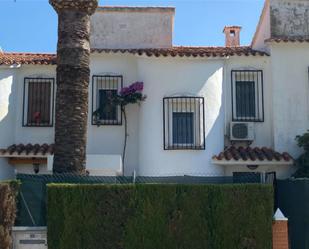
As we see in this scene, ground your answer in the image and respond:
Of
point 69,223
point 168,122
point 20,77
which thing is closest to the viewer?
point 69,223

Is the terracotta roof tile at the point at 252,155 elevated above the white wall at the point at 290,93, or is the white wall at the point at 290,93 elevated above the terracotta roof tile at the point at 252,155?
the white wall at the point at 290,93

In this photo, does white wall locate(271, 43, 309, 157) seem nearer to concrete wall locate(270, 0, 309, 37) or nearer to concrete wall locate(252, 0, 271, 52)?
concrete wall locate(252, 0, 271, 52)

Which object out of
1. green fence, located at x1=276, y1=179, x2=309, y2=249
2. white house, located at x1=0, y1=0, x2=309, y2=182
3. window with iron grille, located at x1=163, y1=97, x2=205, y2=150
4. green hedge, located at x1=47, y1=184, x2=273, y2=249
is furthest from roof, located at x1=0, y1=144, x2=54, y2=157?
green fence, located at x1=276, y1=179, x2=309, y2=249

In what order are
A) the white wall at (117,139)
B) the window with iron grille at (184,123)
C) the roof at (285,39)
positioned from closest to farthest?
the window with iron grille at (184,123) → the roof at (285,39) → the white wall at (117,139)

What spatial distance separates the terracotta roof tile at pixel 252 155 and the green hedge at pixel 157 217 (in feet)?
17.1

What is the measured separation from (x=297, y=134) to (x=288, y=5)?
4.64m

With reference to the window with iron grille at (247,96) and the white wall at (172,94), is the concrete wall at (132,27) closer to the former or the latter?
the white wall at (172,94)

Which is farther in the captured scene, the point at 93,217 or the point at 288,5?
the point at 288,5

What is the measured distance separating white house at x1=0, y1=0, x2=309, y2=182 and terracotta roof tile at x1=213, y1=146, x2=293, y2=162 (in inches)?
1.3

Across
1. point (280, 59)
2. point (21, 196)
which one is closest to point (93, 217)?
point (21, 196)

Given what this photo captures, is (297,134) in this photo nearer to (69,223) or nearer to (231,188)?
(231,188)

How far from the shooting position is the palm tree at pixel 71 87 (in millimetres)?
12305

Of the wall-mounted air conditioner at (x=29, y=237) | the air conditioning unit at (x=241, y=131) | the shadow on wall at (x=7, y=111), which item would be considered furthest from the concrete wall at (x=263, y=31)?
the wall-mounted air conditioner at (x=29, y=237)

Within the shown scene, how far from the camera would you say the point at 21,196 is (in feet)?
38.6
